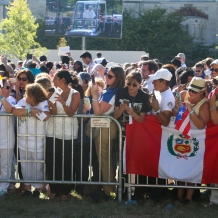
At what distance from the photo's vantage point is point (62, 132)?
8.62 meters

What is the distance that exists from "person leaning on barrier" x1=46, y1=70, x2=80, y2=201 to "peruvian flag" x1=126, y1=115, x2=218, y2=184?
2.91 feet

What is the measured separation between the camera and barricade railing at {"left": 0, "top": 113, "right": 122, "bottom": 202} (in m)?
8.59

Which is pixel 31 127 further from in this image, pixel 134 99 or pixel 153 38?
pixel 153 38

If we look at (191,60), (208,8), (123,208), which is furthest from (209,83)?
(208,8)

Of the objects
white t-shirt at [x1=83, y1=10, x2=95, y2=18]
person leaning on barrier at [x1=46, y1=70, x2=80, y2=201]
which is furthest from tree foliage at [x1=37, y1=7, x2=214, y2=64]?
person leaning on barrier at [x1=46, y1=70, x2=80, y2=201]

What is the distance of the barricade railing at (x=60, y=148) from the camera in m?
8.59

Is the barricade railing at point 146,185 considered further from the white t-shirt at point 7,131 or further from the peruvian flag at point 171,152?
the white t-shirt at point 7,131

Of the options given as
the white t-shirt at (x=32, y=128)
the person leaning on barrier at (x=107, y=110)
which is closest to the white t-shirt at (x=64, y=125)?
the white t-shirt at (x=32, y=128)

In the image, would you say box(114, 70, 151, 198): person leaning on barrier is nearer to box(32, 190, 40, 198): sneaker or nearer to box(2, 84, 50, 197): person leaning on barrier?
box(2, 84, 50, 197): person leaning on barrier

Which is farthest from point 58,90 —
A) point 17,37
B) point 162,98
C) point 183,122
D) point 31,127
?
point 17,37

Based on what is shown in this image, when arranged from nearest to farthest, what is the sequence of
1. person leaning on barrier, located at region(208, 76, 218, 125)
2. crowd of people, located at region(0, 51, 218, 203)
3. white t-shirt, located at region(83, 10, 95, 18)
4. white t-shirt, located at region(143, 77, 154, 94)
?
person leaning on barrier, located at region(208, 76, 218, 125) < crowd of people, located at region(0, 51, 218, 203) < white t-shirt, located at region(143, 77, 154, 94) < white t-shirt, located at region(83, 10, 95, 18)

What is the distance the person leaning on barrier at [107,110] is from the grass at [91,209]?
465 mm

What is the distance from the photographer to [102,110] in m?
8.42

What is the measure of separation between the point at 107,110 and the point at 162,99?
33.5 inches
